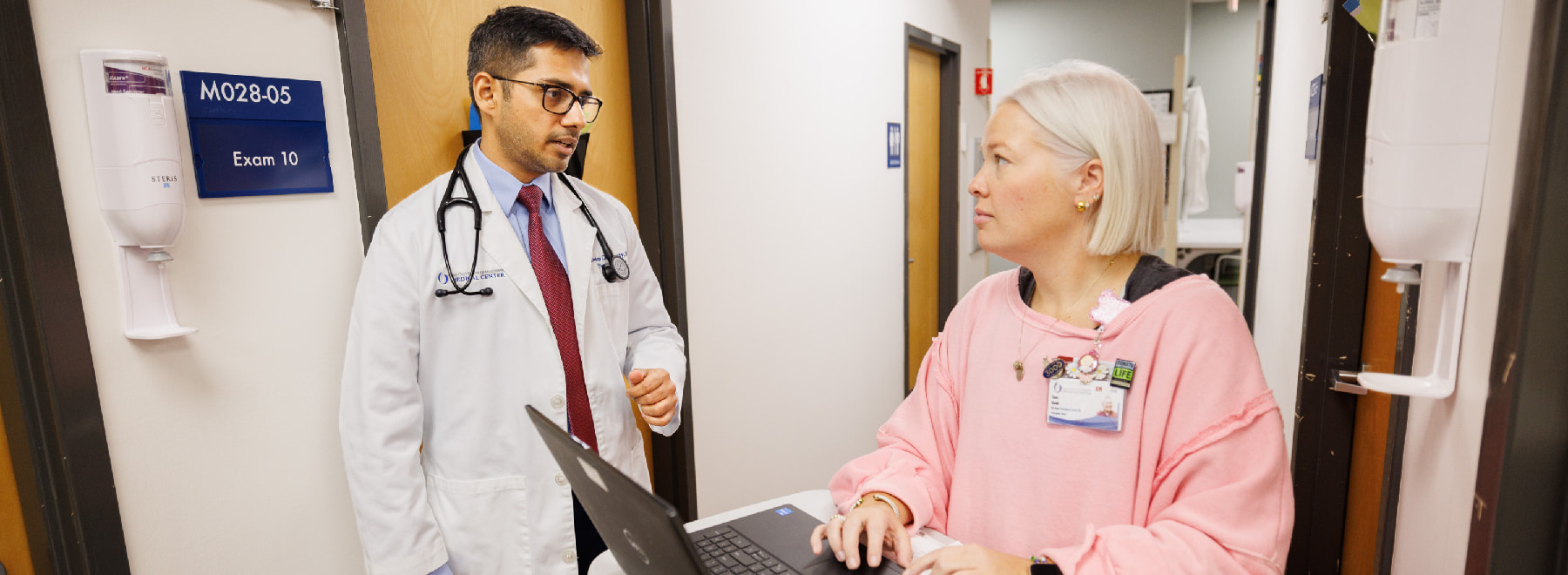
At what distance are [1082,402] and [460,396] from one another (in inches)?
42.5

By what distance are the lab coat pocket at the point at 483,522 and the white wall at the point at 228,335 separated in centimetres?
23

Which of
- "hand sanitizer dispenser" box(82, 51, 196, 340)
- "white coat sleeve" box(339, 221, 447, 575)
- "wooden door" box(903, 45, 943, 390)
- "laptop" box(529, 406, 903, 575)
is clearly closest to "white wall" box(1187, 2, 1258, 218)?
"wooden door" box(903, 45, 943, 390)

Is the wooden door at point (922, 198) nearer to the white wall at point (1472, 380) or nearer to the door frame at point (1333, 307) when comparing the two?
the door frame at point (1333, 307)

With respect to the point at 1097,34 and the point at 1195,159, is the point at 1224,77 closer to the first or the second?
the point at 1195,159

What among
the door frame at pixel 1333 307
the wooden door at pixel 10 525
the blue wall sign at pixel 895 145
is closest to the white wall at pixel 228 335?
the wooden door at pixel 10 525

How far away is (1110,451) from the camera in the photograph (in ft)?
3.49

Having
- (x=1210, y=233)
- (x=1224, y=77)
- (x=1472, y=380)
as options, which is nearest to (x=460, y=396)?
(x=1472, y=380)

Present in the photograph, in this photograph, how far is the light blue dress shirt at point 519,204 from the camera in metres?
1.55

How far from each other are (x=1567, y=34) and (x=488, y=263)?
57.1 inches

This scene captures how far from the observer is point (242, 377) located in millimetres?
1386

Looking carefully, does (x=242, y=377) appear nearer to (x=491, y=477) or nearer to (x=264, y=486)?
(x=264, y=486)

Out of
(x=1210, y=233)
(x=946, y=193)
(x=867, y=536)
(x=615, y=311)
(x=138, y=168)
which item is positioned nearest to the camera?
(x=867, y=536)

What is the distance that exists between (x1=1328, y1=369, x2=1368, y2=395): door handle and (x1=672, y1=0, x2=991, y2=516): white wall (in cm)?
168

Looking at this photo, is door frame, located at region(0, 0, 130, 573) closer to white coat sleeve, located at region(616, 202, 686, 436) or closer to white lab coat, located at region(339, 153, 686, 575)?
white lab coat, located at region(339, 153, 686, 575)
